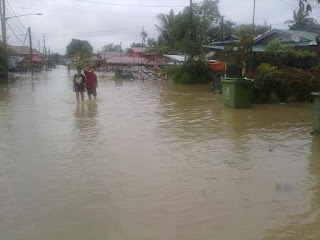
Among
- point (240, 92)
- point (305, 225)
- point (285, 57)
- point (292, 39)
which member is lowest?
point (305, 225)

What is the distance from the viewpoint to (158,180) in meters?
5.50

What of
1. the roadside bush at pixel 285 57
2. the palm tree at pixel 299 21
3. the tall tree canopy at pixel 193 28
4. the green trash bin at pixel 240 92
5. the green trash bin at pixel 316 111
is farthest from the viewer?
the palm tree at pixel 299 21

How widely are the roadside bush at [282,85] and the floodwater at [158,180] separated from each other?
14.7ft

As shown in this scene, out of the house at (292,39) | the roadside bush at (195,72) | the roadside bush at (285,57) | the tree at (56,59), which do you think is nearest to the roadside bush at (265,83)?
the roadside bush at (285,57)

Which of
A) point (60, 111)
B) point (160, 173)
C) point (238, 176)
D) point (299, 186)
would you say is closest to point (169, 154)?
point (160, 173)

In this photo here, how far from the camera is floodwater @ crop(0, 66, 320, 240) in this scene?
13.2ft

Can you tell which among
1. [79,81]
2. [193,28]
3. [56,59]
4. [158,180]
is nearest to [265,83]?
[79,81]

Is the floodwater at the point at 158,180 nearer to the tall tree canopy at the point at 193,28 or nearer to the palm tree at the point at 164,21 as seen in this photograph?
the tall tree canopy at the point at 193,28

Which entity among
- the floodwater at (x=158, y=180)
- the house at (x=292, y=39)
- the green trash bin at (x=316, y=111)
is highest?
the house at (x=292, y=39)

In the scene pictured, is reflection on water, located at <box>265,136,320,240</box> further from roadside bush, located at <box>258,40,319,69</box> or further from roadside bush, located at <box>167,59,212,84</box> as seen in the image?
roadside bush, located at <box>167,59,212,84</box>

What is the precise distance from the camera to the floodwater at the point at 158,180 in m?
4.03

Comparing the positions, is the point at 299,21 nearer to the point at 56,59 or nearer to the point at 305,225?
the point at 305,225

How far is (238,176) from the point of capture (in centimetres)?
571

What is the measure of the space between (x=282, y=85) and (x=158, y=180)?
11.0 metres
